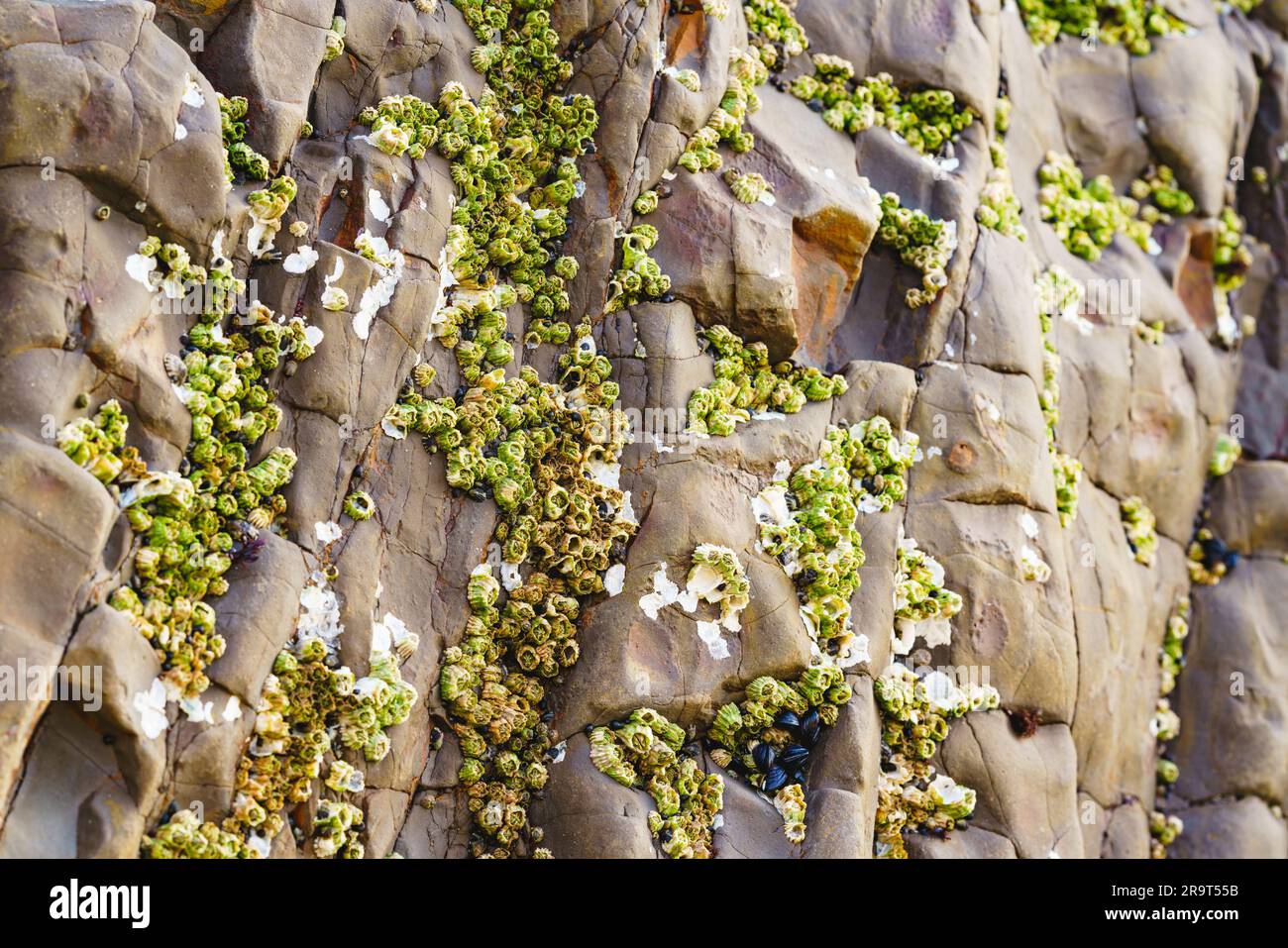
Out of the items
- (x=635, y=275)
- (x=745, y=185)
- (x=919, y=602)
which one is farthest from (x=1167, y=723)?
(x=635, y=275)

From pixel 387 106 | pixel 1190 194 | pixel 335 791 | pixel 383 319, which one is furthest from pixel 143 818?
pixel 1190 194

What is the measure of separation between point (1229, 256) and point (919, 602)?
20.4ft

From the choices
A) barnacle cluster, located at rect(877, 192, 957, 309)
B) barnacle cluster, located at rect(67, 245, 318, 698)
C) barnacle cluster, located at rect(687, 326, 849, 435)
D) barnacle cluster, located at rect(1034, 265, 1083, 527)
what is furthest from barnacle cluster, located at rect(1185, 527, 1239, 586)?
barnacle cluster, located at rect(67, 245, 318, 698)

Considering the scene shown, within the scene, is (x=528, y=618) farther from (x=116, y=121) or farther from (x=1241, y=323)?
(x=1241, y=323)

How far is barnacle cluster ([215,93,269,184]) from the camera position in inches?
282

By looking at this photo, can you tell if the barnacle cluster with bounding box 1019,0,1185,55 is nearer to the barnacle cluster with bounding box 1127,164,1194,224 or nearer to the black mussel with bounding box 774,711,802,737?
the barnacle cluster with bounding box 1127,164,1194,224

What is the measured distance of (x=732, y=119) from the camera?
911 centimetres

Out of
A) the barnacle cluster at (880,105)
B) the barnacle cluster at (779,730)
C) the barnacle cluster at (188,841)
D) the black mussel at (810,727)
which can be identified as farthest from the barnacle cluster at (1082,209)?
the barnacle cluster at (188,841)

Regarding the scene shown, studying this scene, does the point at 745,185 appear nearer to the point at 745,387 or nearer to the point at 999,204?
the point at 745,387

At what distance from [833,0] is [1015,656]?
5.60 m

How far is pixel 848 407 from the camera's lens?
9.02 metres

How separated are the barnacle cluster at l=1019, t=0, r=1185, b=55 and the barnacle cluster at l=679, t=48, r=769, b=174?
13.3ft

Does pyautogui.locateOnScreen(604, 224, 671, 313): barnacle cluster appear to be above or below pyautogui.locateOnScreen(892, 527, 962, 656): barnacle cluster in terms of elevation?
above

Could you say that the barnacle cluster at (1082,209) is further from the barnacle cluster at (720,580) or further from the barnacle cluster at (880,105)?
the barnacle cluster at (720,580)
